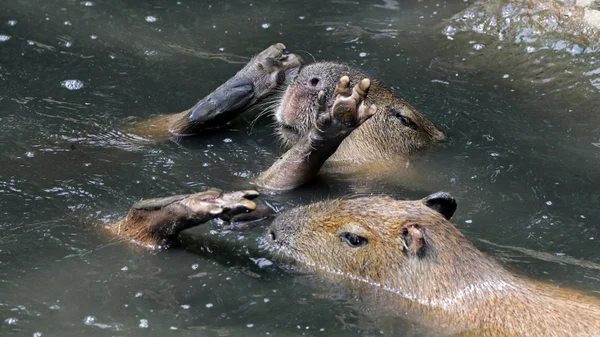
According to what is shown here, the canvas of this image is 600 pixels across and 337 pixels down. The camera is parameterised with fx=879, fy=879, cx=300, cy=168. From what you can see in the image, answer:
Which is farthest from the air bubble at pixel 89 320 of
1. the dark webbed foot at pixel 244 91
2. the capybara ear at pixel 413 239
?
the dark webbed foot at pixel 244 91

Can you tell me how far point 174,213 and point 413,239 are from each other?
1.27 m

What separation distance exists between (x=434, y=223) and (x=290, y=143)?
1659mm

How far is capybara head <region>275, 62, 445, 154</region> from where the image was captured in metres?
5.78

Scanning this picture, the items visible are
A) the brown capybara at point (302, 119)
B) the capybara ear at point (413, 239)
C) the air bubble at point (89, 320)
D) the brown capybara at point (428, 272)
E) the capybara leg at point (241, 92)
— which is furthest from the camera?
the capybara leg at point (241, 92)

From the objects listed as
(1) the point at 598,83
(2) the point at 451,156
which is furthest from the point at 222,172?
(1) the point at 598,83

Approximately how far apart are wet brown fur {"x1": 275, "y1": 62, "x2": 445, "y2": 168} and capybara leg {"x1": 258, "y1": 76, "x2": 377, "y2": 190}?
298 mm

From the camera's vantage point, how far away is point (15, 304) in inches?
167

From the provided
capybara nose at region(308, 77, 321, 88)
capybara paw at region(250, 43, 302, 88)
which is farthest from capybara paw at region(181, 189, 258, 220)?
capybara paw at region(250, 43, 302, 88)

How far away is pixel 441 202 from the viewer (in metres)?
4.68

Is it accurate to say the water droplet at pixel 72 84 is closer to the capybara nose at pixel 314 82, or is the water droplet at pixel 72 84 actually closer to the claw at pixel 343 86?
the capybara nose at pixel 314 82

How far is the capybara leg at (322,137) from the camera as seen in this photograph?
480 cm

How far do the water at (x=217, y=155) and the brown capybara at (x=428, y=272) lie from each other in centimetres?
19

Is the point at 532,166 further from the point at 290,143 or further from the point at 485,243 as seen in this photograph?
the point at 290,143

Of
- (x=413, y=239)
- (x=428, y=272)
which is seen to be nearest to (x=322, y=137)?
(x=413, y=239)
